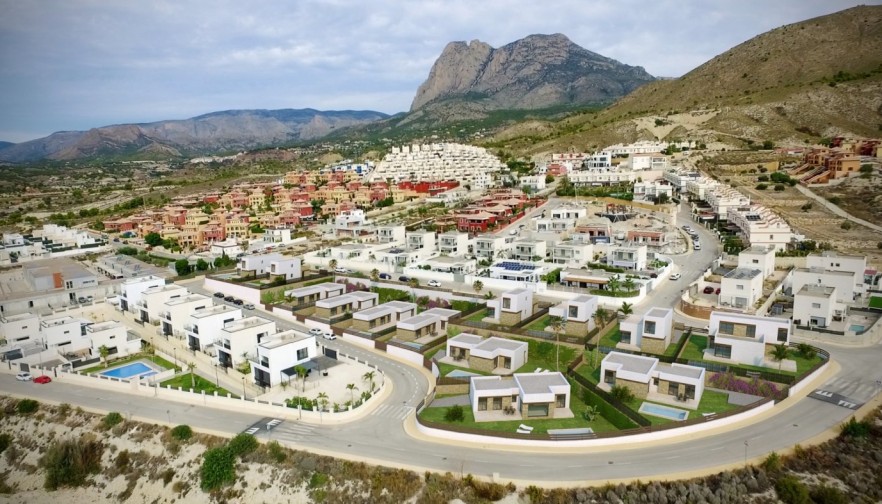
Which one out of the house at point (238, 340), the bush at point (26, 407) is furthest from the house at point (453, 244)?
the bush at point (26, 407)

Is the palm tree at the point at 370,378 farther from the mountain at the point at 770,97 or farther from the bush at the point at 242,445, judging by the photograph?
the mountain at the point at 770,97

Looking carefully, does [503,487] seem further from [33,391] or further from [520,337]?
[33,391]

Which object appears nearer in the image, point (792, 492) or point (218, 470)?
point (792, 492)

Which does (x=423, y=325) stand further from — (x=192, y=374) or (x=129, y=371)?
(x=129, y=371)

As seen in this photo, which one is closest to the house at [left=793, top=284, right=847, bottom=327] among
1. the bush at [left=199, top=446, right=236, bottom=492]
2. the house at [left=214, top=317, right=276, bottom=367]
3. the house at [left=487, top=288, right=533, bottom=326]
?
the house at [left=487, top=288, right=533, bottom=326]

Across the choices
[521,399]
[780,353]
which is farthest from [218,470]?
[780,353]

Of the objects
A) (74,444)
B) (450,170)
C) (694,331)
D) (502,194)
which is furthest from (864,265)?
(450,170)

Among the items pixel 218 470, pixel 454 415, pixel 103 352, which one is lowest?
pixel 218 470
